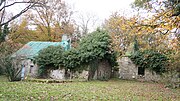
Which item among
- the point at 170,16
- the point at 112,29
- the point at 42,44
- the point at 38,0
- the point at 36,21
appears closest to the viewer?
the point at 170,16

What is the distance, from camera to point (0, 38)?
25.9 metres

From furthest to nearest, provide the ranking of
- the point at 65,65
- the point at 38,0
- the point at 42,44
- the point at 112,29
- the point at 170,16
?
the point at 112,29 → the point at 42,44 → the point at 65,65 → the point at 38,0 → the point at 170,16

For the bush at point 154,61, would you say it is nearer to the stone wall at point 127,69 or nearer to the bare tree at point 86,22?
the stone wall at point 127,69

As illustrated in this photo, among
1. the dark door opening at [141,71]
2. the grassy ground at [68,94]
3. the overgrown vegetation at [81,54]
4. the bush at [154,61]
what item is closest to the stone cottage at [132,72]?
the dark door opening at [141,71]

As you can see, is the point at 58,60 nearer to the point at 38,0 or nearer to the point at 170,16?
the point at 38,0

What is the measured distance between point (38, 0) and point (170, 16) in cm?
1270

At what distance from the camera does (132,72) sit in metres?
23.0

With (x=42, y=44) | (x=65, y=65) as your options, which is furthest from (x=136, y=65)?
(x=42, y=44)

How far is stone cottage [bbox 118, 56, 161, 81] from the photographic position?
72.3 feet

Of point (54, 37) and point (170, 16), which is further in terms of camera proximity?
point (54, 37)

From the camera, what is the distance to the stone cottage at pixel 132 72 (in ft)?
72.3

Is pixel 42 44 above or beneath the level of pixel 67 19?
beneath

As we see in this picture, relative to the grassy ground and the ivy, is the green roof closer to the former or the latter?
the ivy

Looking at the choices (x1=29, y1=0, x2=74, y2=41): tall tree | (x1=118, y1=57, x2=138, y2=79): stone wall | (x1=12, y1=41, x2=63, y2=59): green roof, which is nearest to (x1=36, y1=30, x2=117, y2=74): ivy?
(x1=12, y1=41, x2=63, y2=59): green roof
